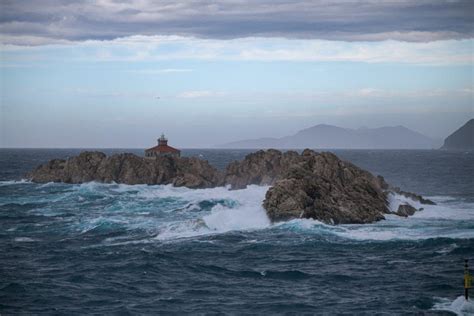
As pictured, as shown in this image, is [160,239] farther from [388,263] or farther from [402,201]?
[402,201]

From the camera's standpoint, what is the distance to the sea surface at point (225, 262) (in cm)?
3662

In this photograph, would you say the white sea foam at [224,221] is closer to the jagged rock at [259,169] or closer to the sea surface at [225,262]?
the sea surface at [225,262]

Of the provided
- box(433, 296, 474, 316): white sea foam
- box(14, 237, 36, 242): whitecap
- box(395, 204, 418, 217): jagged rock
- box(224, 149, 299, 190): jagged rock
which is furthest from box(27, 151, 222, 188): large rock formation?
box(433, 296, 474, 316): white sea foam

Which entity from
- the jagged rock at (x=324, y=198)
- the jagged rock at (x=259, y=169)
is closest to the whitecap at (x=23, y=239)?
the jagged rock at (x=324, y=198)

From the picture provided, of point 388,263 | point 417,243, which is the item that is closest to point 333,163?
point 417,243

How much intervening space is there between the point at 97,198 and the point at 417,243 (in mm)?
51410

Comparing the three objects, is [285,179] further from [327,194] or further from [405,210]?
[405,210]

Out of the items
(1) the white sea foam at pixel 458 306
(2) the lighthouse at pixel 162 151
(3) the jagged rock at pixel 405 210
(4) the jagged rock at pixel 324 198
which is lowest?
(1) the white sea foam at pixel 458 306

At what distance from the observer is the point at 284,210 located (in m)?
62.4

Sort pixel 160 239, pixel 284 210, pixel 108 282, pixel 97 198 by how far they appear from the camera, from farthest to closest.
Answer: pixel 97 198
pixel 284 210
pixel 160 239
pixel 108 282

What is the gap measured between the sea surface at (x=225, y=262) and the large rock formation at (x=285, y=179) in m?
2.08

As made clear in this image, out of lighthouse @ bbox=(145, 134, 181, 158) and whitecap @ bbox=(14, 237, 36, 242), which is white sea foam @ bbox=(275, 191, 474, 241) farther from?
lighthouse @ bbox=(145, 134, 181, 158)

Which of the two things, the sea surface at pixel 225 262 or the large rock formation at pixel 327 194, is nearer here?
the sea surface at pixel 225 262

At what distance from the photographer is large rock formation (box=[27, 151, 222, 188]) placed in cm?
10544
